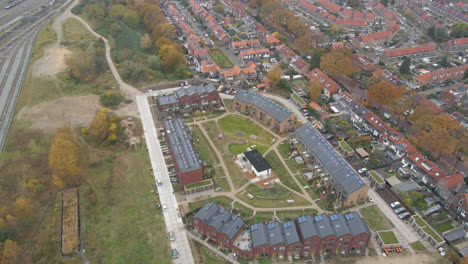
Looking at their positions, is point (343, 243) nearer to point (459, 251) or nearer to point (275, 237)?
point (275, 237)

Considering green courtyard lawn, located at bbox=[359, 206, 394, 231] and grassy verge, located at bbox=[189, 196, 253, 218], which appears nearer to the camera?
green courtyard lawn, located at bbox=[359, 206, 394, 231]

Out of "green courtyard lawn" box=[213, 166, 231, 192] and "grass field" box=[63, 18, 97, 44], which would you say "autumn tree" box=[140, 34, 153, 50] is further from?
"green courtyard lawn" box=[213, 166, 231, 192]

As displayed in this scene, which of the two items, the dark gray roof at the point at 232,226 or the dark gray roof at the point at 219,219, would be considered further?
the dark gray roof at the point at 219,219

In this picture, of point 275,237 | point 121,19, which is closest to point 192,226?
point 275,237

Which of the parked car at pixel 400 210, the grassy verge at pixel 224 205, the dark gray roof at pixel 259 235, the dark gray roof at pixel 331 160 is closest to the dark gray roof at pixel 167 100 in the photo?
the grassy verge at pixel 224 205

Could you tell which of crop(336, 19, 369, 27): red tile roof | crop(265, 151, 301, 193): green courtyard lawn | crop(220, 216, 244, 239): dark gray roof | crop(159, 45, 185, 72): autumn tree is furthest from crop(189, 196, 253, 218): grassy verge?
crop(336, 19, 369, 27): red tile roof

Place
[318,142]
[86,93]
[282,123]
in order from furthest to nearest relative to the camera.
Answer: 1. [86,93]
2. [282,123]
3. [318,142]

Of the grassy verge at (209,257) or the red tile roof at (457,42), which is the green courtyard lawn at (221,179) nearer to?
the grassy verge at (209,257)
